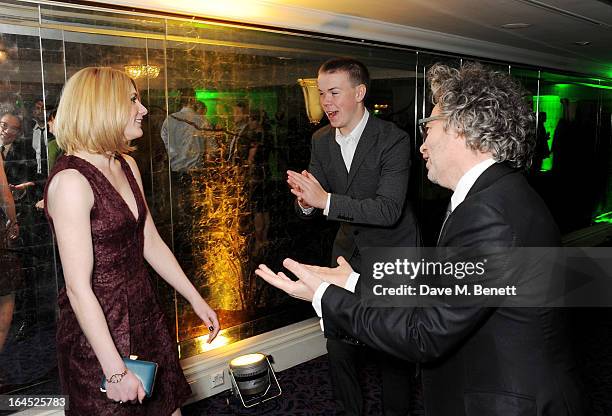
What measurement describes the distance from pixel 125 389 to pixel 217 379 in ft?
6.07

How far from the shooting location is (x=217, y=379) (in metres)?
3.70

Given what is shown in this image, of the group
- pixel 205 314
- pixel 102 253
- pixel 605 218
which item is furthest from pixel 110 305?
pixel 605 218

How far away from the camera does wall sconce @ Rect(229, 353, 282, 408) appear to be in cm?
350

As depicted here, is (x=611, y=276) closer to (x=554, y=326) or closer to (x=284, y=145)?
(x=284, y=145)

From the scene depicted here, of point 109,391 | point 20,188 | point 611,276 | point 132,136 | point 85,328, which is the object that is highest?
point 132,136

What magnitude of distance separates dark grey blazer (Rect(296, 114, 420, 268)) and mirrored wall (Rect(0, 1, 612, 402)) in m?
0.90

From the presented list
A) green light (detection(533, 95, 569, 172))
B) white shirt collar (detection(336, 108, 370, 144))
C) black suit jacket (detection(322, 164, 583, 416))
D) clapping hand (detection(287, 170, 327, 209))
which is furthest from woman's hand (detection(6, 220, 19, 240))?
green light (detection(533, 95, 569, 172))

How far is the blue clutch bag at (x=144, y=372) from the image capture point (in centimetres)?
195

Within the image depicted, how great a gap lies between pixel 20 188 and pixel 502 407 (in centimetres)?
237

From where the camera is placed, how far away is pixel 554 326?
1.58m

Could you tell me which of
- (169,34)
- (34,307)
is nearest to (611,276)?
(169,34)

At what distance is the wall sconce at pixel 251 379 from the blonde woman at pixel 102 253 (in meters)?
1.36

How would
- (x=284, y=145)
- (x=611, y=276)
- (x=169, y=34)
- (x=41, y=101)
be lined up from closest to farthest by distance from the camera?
(x=41, y=101)
(x=169, y=34)
(x=284, y=145)
(x=611, y=276)

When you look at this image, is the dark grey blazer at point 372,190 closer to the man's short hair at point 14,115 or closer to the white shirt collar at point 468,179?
the white shirt collar at point 468,179
